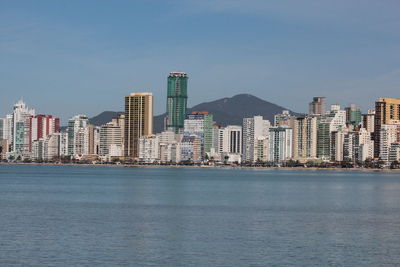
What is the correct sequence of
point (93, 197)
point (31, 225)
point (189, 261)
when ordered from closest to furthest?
point (189, 261) < point (31, 225) < point (93, 197)

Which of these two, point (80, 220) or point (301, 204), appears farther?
point (301, 204)

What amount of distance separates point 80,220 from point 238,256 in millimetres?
16243

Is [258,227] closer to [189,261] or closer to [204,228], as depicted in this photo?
[204,228]

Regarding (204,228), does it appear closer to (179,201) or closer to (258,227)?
(258,227)

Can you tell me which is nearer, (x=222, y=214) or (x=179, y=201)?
(x=222, y=214)

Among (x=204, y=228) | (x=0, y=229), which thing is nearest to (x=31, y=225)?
(x=0, y=229)

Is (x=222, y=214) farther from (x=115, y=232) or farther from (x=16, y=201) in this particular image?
(x=16, y=201)

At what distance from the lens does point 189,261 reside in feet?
111

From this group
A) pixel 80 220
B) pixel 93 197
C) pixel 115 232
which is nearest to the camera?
pixel 115 232

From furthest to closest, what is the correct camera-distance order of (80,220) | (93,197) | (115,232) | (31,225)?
(93,197) → (80,220) → (31,225) → (115,232)

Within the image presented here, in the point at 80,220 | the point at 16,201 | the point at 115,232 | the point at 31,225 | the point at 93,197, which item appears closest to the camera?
the point at 115,232

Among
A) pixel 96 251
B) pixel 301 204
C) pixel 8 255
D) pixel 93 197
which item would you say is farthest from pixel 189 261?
pixel 93 197

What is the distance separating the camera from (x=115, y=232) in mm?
42469

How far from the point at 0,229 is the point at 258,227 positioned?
14.1 meters
